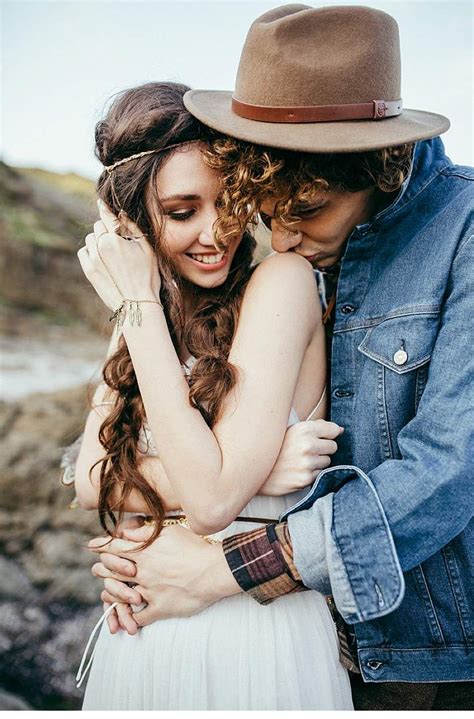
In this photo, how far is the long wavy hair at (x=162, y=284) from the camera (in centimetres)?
185

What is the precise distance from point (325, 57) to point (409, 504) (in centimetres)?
102

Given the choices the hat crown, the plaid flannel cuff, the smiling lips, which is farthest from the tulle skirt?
the hat crown

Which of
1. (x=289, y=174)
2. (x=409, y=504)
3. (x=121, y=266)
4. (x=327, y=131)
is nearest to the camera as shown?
(x=409, y=504)

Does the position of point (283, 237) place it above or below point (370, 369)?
above

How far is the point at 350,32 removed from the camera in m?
1.66

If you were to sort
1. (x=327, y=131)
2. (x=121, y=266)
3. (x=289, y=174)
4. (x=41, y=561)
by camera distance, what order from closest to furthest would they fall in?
(x=327, y=131)
(x=289, y=174)
(x=121, y=266)
(x=41, y=561)

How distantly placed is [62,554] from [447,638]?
103 inches

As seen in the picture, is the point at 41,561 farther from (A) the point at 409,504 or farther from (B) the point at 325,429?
(A) the point at 409,504

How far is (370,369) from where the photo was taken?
1.76 m

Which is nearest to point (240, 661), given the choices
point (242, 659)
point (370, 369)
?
point (242, 659)

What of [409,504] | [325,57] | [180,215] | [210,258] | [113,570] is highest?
[325,57]

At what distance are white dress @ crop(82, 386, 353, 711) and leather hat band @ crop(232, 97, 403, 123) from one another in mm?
726

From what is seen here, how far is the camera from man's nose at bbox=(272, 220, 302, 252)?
1.83 m

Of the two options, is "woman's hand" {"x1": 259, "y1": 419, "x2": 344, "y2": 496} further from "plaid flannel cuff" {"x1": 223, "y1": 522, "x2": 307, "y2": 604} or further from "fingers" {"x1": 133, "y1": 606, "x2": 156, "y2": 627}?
"fingers" {"x1": 133, "y1": 606, "x2": 156, "y2": 627}
